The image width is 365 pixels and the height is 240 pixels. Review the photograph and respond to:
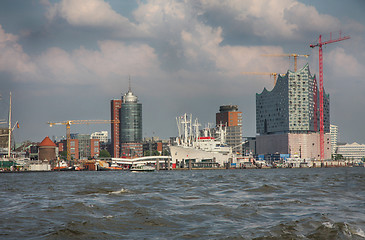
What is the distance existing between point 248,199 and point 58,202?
17241 millimetres

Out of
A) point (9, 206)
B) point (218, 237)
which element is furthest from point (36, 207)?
point (218, 237)

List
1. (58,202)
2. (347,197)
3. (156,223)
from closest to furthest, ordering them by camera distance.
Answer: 1. (156,223)
2. (58,202)
3. (347,197)

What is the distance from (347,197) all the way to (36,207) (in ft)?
93.5

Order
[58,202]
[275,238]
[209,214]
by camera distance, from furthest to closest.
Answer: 1. [58,202]
2. [209,214]
3. [275,238]

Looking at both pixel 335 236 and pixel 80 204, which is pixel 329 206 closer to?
pixel 335 236

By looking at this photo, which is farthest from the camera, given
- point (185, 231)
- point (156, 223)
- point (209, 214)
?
point (209, 214)

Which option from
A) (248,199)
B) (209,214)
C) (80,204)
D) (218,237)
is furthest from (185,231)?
(248,199)

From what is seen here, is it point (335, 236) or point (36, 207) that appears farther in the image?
point (36, 207)

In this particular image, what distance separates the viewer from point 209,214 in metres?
33.9

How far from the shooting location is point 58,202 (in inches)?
1686

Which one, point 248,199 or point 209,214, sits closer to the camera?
point 209,214

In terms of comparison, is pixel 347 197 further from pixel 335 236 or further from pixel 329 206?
pixel 335 236

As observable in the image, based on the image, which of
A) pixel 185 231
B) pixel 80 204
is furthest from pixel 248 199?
pixel 185 231

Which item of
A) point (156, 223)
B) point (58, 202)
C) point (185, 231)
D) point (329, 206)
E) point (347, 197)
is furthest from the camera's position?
point (347, 197)
